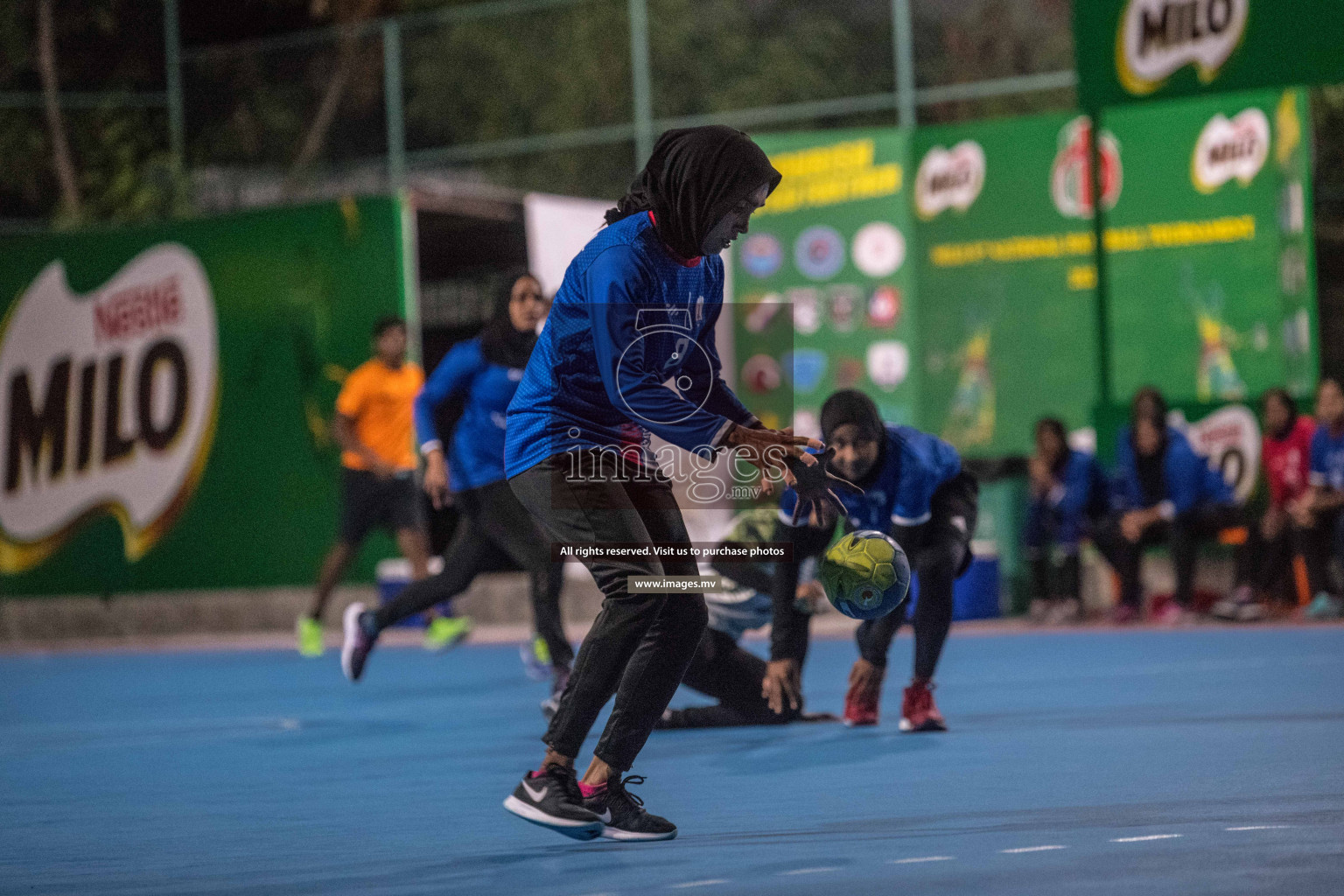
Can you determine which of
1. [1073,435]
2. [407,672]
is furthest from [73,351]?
[1073,435]

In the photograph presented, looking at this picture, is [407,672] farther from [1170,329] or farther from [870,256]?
[1170,329]

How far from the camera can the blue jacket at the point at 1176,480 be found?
13.5 metres

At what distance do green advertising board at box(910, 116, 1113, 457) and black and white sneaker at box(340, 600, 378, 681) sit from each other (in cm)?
769

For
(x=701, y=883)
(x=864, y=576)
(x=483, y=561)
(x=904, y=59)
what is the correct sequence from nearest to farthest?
(x=701, y=883) < (x=864, y=576) < (x=483, y=561) < (x=904, y=59)

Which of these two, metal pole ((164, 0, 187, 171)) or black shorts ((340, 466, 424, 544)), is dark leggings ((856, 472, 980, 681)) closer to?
black shorts ((340, 466, 424, 544))

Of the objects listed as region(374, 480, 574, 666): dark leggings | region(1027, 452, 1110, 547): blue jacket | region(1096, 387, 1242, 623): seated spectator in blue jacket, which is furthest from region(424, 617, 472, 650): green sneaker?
region(1096, 387, 1242, 623): seated spectator in blue jacket

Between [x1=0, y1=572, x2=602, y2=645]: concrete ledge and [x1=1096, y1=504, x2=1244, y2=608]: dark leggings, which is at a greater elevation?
[x1=1096, y1=504, x2=1244, y2=608]: dark leggings

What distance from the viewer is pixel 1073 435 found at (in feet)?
52.8

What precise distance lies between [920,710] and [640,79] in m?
11.6

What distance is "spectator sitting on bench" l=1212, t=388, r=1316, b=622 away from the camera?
1320 centimetres

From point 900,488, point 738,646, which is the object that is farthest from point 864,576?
point 738,646

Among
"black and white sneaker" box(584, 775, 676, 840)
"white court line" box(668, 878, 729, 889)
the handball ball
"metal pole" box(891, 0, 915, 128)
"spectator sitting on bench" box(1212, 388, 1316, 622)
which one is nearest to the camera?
"white court line" box(668, 878, 729, 889)

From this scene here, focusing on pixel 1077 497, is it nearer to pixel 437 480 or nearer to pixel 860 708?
pixel 437 480

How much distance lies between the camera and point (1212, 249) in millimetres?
15266
